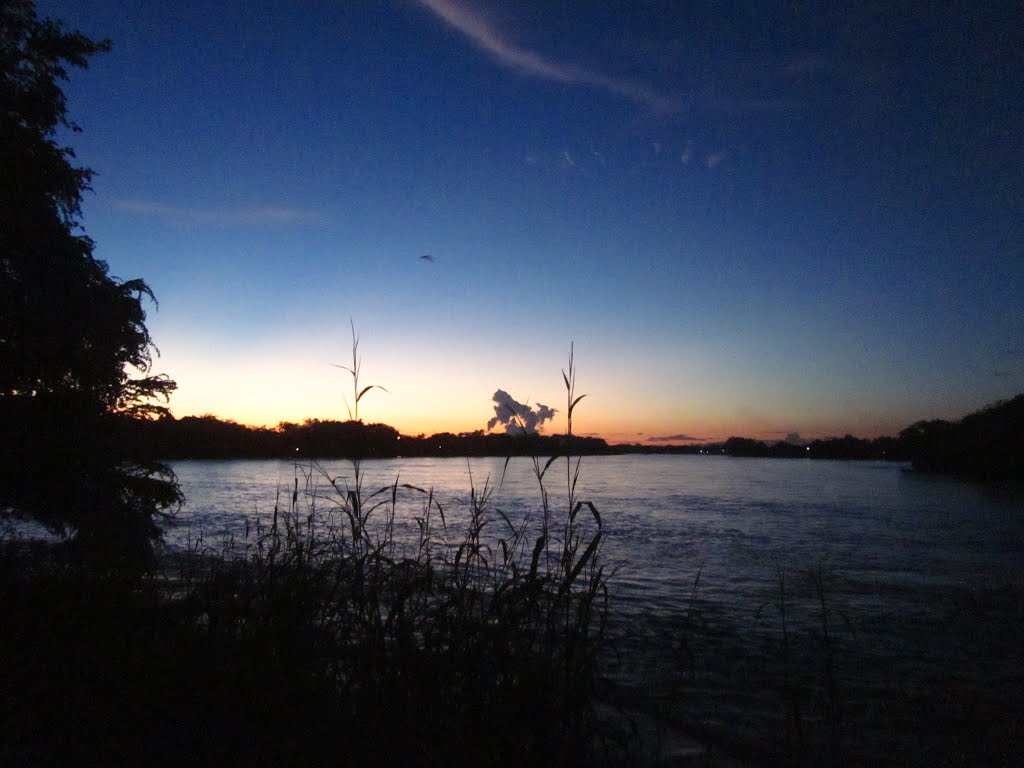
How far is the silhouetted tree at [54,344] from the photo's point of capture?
31.6 ft

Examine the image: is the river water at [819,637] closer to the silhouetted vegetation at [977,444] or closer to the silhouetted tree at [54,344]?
the silhouetted tree at [54,344]

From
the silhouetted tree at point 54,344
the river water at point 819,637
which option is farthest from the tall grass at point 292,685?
the silhouetted tree at point 54,344

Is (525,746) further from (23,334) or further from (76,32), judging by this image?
(76,32)

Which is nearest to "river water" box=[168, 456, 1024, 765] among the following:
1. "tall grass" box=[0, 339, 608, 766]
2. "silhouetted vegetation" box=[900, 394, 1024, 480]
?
"tall grass" box=[0, 339, 608, 766]

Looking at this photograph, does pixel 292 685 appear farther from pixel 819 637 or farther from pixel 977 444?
pixel 977 444

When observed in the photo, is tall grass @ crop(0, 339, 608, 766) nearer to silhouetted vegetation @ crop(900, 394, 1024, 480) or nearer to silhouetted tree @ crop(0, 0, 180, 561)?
silhouetted tree @ crop(0, 0, 180, 561)

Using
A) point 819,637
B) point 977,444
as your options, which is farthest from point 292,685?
point 977,444

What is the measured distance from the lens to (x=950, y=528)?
73.9 feet

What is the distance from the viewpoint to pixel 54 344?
9.88 meters

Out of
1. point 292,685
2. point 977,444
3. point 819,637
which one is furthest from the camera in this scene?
point 977,444

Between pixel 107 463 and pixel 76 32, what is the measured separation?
7.97 meters

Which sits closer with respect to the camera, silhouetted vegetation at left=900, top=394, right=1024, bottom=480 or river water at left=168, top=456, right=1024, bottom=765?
river water at left=168, top=456, right=1024, bottom=765

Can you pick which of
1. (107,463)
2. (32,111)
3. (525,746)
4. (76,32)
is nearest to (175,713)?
(525,746)

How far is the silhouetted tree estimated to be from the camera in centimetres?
964
